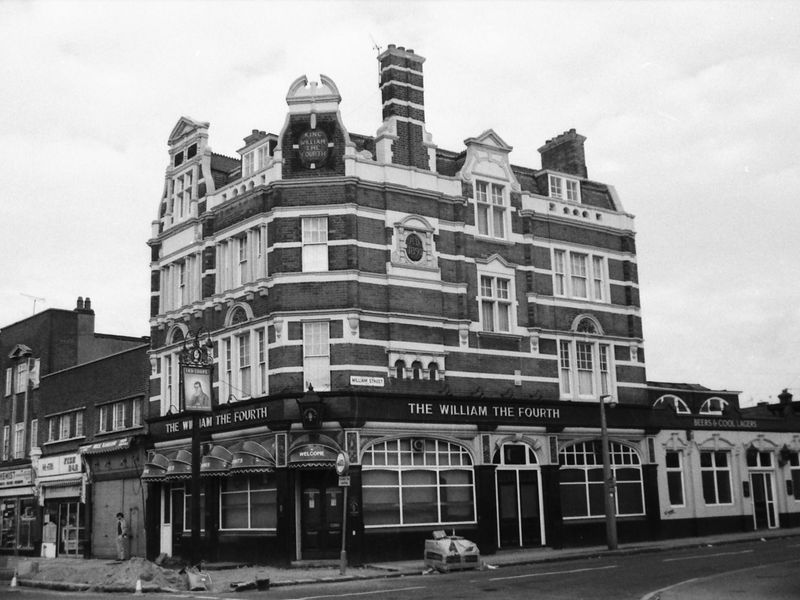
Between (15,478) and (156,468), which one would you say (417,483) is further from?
(15,478)

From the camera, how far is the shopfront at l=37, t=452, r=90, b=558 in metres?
45.6

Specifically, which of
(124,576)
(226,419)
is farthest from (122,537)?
(124,576)

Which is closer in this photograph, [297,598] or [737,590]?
[737,590]

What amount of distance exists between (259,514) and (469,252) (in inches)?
513

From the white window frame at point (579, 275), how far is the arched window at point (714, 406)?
8502 millimetres

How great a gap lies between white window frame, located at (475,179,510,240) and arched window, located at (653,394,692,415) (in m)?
11.2

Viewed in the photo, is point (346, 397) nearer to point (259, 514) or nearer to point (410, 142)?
point (259, 514)

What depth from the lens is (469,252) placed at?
38.7 metres

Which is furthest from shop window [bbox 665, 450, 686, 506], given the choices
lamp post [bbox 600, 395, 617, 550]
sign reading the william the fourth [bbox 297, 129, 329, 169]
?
sign reading the william the fourth [bbox 297, 129, 329, 169]

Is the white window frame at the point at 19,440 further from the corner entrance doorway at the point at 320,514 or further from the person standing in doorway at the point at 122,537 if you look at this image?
the corner entrance doorway at the point at 320,514

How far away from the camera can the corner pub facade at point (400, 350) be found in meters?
34.2

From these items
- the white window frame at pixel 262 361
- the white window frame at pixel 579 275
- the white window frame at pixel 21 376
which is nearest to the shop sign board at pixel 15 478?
the white window frame at pixel 21 376

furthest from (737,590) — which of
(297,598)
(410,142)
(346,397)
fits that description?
(410,142)

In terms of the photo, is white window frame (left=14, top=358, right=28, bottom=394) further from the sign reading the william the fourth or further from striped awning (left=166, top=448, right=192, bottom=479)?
the sign reading the william the fourth
